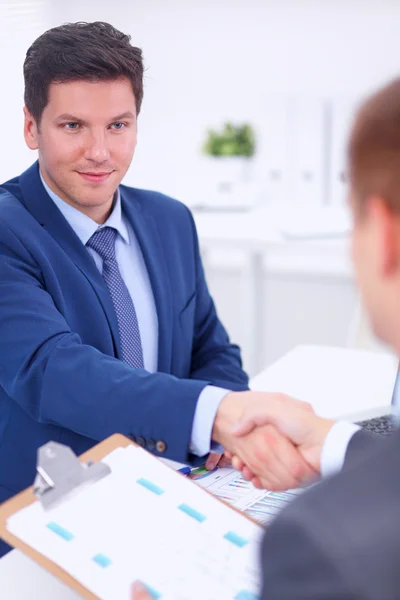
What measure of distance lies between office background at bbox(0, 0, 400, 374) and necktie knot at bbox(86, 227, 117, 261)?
1.77 metres

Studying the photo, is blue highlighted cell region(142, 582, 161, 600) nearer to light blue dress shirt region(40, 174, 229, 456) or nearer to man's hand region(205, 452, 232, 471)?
man's hand region(205, 452, 232, 471)

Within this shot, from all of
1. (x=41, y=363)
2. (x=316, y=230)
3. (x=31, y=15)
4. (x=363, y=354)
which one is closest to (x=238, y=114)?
(x=316, y=230)

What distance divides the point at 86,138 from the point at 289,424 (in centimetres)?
69

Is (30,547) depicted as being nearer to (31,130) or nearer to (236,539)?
(236,539)

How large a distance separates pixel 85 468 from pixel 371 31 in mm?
3260

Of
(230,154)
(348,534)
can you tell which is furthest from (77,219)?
(230,154)

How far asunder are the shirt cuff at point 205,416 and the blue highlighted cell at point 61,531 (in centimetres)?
35

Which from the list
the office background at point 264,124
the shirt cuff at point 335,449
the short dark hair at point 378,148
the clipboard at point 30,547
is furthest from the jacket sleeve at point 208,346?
the office background at point 264,124

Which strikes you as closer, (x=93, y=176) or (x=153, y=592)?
(x=153, y=592)

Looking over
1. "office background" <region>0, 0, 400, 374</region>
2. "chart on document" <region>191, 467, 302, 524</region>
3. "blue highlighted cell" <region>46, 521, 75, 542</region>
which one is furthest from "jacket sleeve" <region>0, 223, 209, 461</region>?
"office background" <region>0, 0, 400, 374</region>

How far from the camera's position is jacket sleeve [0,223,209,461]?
1.28m

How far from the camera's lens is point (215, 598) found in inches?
36.6

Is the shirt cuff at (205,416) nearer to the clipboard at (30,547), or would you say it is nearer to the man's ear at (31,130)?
the clipboard at (30,547)

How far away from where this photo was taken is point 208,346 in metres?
1.84
